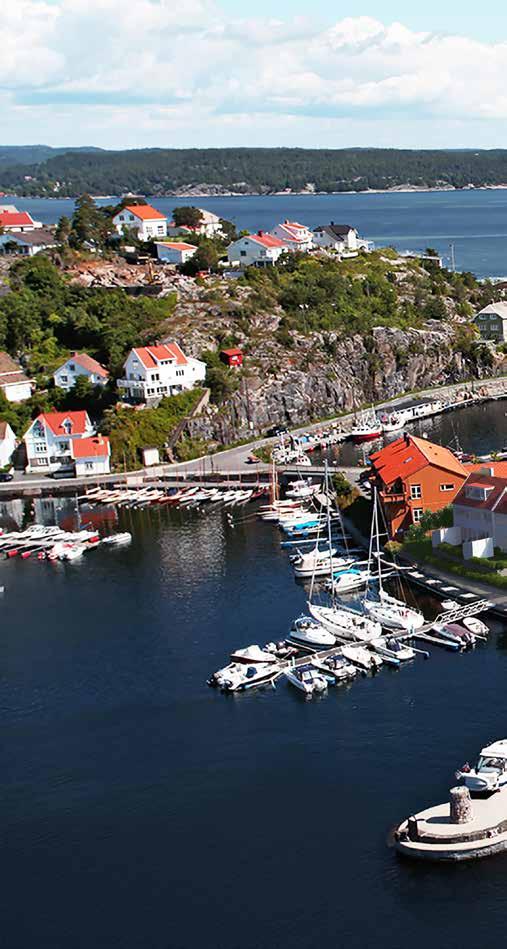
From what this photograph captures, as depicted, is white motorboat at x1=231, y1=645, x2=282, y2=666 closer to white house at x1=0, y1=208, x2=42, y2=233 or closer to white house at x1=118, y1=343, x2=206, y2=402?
white house at x1=118, y1=343, x2=206, y2=402

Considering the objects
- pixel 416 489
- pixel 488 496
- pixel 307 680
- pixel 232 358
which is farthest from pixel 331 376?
pixel 307 680

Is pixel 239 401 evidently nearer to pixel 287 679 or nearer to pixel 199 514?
pixel 199 514

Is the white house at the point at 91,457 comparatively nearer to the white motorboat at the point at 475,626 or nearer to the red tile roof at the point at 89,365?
the red tile roof at the point at 89,365

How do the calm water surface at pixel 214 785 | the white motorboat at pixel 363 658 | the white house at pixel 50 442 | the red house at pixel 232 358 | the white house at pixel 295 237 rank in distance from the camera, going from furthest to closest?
1. the white house at pixel 295 237
2. the red house at pixel 232 358
3. the white house at pixel 50 442
4. the white motorboat at pixel 363 658
5. the calm water surface at pixel 214 785

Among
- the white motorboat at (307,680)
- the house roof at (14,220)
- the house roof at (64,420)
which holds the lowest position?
the white motorboat at (307,680)

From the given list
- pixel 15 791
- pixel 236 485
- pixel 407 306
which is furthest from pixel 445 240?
pixel 15 791

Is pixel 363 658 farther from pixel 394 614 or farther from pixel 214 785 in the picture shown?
pixel 214 785

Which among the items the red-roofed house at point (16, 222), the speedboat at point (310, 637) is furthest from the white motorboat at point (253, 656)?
the red-roofed house at point (16, 222)
